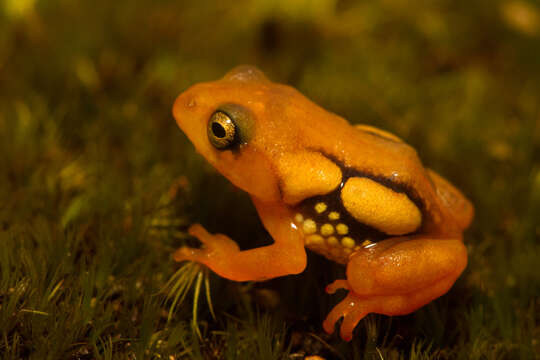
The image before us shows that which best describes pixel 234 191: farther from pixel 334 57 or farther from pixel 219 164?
pixel 334 57

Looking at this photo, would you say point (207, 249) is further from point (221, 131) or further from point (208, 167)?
point (208, 167)

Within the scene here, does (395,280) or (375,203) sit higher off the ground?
(375,203)

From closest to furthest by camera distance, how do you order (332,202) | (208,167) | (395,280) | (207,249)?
(395,280)
(332,202)
(207,249)
(208,167)

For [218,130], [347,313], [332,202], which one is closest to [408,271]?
[347,313]

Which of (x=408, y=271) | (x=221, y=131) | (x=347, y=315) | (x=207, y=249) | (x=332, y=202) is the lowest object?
(x=347, y=315)

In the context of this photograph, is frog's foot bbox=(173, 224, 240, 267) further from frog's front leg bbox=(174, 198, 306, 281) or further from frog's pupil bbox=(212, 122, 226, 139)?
frog's pupil bbox=(212, 122, 226, 139)

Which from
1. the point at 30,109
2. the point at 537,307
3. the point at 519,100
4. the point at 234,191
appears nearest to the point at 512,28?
the point at 519,100

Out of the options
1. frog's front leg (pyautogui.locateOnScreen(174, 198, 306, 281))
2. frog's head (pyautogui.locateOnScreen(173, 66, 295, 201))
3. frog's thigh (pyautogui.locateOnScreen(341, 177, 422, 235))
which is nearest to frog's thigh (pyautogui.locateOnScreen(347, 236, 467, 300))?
frog's thigh (pyautogui.locateOnScreen(341, 177, 422, 235))

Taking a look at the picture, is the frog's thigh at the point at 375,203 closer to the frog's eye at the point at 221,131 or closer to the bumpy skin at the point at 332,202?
the bumpy skin at the point at 332,202

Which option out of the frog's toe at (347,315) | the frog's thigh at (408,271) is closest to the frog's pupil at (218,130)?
the frog's thigh at (408,271)
